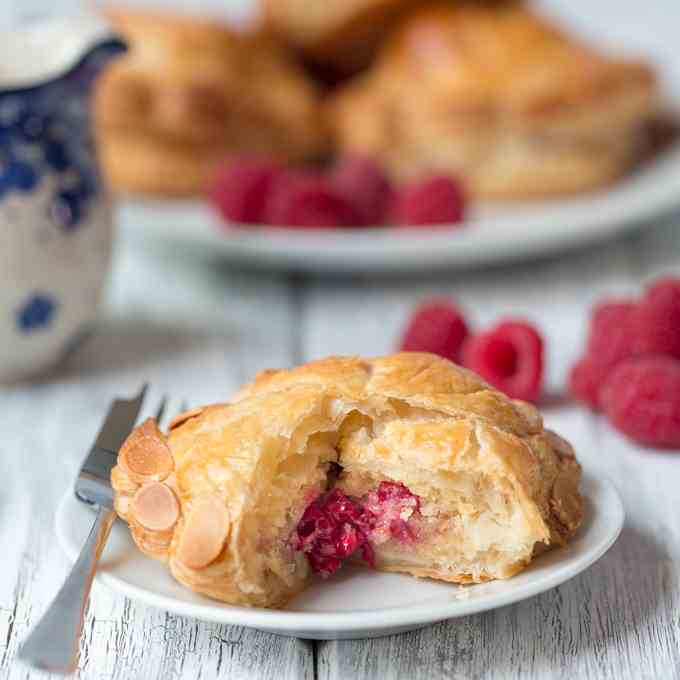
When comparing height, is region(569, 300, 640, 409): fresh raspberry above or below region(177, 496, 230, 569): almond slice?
below

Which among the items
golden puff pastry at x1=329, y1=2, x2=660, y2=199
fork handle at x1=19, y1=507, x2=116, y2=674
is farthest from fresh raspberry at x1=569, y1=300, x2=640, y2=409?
fork handle at x1=19, y1=507, x2=116, y2=674

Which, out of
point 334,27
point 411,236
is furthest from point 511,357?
point 334,27

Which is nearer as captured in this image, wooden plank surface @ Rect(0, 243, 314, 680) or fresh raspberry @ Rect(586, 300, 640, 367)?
wooden plank surface @ Rect(0, 243, 314, 680)

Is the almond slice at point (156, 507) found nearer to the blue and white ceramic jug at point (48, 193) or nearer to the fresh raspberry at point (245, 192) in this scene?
the blue and white ceramic jug at point (48, 193)

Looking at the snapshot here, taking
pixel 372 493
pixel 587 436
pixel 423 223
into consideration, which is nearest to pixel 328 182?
pixel 423 223

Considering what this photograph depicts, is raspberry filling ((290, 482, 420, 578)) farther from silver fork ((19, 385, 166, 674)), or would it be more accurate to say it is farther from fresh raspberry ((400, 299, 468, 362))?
fresh raspberry ((400, 299, 468, 362))

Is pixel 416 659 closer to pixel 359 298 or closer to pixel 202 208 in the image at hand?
pixel 359 298
